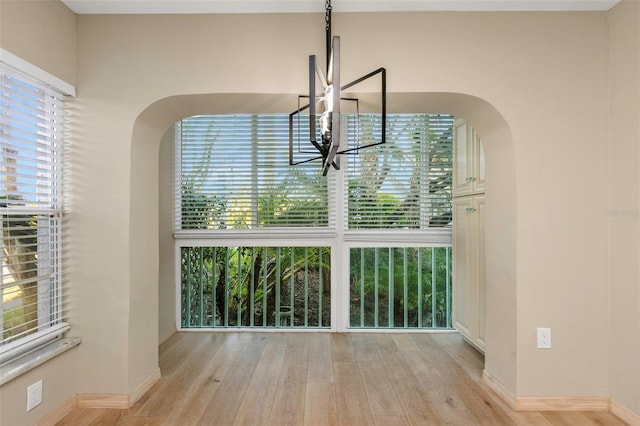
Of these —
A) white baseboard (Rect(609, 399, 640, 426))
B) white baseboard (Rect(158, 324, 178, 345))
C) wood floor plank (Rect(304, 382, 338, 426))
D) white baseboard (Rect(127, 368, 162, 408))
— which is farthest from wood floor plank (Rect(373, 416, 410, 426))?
white baseboard (Rect(158, 324, 178, 345))

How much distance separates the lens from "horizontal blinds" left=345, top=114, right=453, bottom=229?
3.36 meters

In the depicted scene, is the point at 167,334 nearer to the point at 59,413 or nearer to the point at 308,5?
the point at 59,413

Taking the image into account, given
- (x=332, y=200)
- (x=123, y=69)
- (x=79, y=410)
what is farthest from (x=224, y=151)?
(x=79, y=410)

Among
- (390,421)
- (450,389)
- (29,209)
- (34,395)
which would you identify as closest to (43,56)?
(29,209)

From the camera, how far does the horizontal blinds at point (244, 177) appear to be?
3389mm

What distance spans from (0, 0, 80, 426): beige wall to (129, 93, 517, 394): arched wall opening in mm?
350

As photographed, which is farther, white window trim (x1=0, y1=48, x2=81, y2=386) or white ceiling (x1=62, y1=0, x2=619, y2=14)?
white ceiling (x1=62, y1=0, x2=619, y2=14)

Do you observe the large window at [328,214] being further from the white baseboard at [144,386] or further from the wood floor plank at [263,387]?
the white baseboard at [144,386]

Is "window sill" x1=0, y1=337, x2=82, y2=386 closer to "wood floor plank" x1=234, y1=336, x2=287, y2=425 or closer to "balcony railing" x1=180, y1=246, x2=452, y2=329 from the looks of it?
"wood floor plank" x1=234, y1=336, x2=287, y2=425

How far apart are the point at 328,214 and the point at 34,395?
2.37 meters

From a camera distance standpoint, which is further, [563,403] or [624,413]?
[563,403]

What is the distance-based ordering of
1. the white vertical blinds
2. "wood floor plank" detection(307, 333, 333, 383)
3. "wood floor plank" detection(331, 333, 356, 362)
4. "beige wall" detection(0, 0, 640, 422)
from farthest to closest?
"wood floor plank" detection(331, 333, 356, 362)
"wood floor plank" detection(307, 333, 333, 383)
"beige wall" detection(0, 0, 640, 422)
the white vertical blinds

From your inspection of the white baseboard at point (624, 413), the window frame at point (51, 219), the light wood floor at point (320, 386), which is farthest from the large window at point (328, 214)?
the white baseboard at point (624, 413)

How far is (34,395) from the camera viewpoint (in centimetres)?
179
